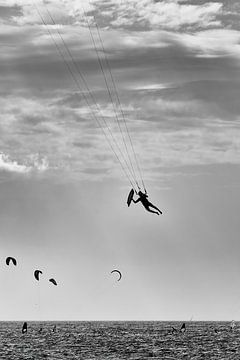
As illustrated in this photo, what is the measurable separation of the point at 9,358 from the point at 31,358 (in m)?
2.55

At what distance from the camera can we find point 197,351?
126 m

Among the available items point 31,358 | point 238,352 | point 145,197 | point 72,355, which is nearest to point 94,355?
point 72,355

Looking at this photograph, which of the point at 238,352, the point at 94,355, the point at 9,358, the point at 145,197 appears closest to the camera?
the point at 145,197

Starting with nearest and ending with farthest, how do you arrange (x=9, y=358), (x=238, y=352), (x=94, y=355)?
(x=9, y=358)
(x=94, y=355)
(x=238, y=352)

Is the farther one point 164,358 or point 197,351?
point 197,351

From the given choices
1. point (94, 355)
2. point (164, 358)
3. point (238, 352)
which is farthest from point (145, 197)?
point (238, 352)

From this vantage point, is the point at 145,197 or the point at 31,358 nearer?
the point at 145,197

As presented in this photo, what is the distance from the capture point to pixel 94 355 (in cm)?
11556

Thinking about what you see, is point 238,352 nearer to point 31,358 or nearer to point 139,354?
point 139,354

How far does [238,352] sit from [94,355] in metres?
21.3

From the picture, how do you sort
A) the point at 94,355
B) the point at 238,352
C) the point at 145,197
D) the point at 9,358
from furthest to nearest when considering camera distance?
the point at 238,352
the point at 94,355
the point at 9,358
the point at 145,197

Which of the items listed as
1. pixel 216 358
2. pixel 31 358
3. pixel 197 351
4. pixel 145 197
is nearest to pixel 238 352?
pixel 197 351

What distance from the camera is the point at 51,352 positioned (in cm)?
12231

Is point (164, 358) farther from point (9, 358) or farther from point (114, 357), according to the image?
point (9, 358)
